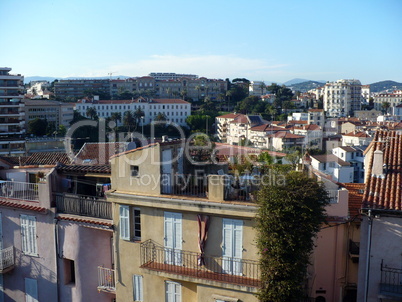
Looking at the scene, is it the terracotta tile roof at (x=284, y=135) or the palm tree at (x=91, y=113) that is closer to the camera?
the terracotta tile roof at (x=284, y=135)

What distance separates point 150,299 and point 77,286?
3.18 m

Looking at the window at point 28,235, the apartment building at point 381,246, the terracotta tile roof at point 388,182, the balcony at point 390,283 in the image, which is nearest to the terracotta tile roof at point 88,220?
the window at point 28,235

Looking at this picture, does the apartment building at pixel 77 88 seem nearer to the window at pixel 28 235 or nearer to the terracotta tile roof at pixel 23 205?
the terracotta tile roof at pixel 23 205

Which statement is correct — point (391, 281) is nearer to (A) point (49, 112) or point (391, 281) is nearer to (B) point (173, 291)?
(B) point (173, 291)

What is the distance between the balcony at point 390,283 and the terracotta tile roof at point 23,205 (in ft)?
34.7

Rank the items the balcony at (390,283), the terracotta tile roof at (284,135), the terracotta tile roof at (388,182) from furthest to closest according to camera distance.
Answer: the terracotta tile roof at (284,135), the terracotta tile roof at (388,182), the balcony at (390,283)

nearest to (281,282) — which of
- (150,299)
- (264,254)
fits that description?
(264,254)

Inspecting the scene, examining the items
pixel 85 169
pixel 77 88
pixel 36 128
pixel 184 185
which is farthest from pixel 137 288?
pixel 77 88

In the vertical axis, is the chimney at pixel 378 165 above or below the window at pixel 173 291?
above

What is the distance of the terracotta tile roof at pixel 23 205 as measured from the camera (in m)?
14.2

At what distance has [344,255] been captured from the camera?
38.7 ft

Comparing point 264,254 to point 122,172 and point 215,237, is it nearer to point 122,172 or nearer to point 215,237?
point 215,237

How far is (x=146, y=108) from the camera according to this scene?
137000 millimetres

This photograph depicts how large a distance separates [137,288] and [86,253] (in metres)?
2.35
